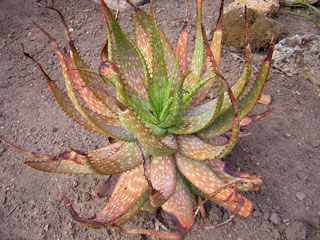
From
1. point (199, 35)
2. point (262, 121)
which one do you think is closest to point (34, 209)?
point (199, 35)

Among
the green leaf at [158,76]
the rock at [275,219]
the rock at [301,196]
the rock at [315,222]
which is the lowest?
the rock at [315,222]

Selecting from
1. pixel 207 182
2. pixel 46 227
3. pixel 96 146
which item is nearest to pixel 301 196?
pixel 207 182

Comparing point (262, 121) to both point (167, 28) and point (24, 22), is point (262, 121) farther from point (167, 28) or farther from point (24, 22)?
point (24, 22)


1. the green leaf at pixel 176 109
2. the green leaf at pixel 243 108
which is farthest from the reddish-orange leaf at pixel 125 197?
the green leaf at pixel 243 108

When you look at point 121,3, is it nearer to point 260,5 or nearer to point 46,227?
point 260,5

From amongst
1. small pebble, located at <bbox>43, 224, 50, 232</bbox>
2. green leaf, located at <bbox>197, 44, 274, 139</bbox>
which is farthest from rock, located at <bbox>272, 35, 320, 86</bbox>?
small pebble, located at <bbox>43, 224, 50, 232</bbox>

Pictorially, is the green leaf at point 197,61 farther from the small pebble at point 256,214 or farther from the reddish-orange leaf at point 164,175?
the small pebble at point 256,214

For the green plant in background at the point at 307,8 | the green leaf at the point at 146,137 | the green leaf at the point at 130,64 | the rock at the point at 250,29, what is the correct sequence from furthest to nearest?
the green plant in background at the point at 307,8, the rock at the point at 250,29, the green leaf at the point at 130,64, the green leaf at the point at 146,137
